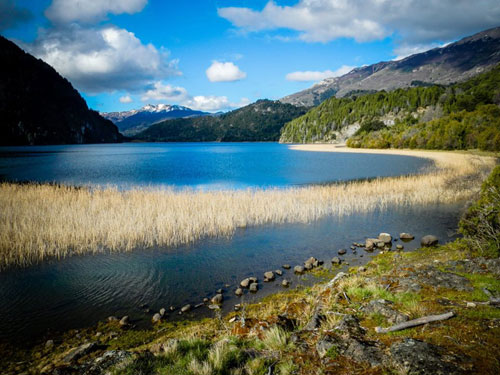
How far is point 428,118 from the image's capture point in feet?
348

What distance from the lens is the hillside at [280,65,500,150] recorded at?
6881 cm

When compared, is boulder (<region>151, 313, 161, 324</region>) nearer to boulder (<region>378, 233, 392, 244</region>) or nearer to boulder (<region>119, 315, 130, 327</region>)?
boulder (<region>119, 315, 130, 327</region>)

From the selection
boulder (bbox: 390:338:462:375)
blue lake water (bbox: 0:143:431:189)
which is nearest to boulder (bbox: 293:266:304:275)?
boulder (bbox: 390:338:462:375)

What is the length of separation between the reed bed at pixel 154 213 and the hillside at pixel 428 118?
45.0 m

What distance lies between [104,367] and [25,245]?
12623 mm

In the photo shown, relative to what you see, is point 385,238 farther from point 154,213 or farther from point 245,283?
point 154,213

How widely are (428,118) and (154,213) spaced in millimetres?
117314

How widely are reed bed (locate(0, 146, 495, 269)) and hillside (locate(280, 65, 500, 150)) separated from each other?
45.0 meters

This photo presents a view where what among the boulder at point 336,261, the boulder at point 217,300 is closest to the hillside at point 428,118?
the boulder at point 336,261

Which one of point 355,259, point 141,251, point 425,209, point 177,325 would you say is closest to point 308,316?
point 177,325

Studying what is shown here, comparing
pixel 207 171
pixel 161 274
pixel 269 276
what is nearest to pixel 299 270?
pixel 269 276

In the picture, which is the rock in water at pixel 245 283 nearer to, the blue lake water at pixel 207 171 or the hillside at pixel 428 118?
the blue lake water at pixel 207 171

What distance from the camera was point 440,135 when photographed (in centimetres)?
7669

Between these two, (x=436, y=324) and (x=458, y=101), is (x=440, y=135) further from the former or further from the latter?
(x=436, y=324)
